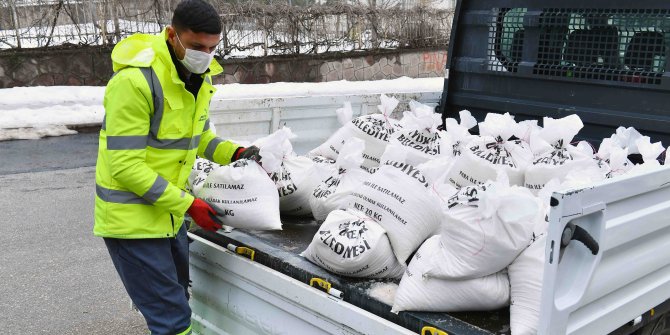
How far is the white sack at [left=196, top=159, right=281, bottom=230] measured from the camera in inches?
115

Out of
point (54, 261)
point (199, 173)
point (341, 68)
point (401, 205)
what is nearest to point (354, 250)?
point (401, 205)

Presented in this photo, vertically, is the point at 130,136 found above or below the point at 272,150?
above

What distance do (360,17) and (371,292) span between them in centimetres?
1324

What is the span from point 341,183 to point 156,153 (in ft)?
2.82

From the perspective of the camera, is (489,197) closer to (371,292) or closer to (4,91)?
(371,292)

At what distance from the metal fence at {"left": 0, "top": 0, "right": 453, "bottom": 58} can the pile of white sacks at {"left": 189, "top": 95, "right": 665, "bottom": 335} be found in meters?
10.2

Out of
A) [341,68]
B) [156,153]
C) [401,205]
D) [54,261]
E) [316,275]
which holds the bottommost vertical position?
[54,261]

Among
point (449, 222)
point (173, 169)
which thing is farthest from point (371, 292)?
point (173, 169)

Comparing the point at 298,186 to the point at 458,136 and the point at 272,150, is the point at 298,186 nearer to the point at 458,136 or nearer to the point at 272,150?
the point at 272,150

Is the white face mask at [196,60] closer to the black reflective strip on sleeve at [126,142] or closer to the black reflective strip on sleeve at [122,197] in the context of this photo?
the black reflective strip on sleeve at [126,142]

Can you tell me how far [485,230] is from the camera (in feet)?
7.06

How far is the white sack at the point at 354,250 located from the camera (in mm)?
2416

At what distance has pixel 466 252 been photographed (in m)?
2.18

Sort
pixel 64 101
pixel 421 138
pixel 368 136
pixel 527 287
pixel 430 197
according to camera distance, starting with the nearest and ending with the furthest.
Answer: pixel 527 287, pixel 430 197, pixel 421 138, pixel 368 136, pixel 64 101
